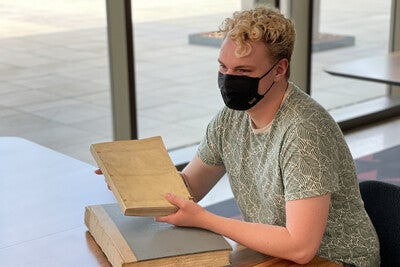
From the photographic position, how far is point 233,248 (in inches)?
63.4

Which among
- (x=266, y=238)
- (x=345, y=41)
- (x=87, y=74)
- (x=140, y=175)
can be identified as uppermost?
(x=140, y=175)

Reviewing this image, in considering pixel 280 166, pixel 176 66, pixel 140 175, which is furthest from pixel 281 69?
pixel 176 66

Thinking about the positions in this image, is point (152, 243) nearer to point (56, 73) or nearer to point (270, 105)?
point (270, 105)

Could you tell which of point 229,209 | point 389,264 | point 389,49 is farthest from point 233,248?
point 389,49

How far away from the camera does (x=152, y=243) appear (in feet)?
4.91

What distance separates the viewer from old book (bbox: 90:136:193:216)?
154 centimetres

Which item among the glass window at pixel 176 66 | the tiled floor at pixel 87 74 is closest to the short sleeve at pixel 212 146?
the tiled floor at pixel 87 74

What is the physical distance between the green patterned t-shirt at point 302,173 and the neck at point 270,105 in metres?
0.02

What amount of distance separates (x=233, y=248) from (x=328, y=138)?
34 centimetres

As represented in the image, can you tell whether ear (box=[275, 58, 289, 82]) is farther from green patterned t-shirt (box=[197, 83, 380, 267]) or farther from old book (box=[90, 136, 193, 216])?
old book (box=[90, 136, 193, 216])

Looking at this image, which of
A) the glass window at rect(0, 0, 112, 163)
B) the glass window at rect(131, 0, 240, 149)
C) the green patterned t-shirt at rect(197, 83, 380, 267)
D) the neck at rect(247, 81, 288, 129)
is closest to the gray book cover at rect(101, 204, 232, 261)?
the green patterned t-shirt at rect(197, 83, 380, 267)

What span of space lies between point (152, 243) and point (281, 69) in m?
0.55

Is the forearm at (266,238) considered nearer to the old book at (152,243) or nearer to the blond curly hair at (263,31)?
the old book at (152,243)

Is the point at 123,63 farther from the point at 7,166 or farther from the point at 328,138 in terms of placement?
the point at 328,138
